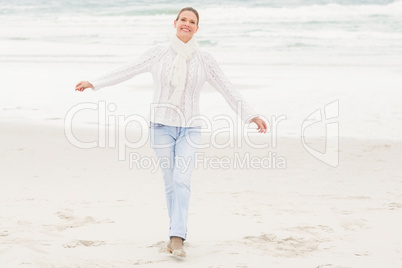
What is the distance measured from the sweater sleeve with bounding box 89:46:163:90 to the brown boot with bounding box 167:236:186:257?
1150mm

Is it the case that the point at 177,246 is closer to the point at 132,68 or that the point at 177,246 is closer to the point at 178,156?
the point at 178,156

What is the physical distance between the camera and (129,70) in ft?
14.5

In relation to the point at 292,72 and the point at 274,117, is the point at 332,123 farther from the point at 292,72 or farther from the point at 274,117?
the point at 292,72

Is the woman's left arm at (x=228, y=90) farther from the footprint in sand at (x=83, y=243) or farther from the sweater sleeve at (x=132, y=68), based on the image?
the footprint in sand at (x=83, y=243)

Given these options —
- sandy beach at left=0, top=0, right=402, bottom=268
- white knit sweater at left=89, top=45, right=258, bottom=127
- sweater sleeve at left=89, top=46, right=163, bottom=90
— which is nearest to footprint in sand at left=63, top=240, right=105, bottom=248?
sandy beach at left=0, top=0, right=402, bottom=268

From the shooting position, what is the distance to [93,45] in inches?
984

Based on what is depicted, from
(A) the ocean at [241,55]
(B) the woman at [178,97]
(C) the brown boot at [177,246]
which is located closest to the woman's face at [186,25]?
(B) the woman at [178,97]

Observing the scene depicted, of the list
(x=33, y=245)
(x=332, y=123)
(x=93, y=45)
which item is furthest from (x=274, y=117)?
(x=93, y=45)

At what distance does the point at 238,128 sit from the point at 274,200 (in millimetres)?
3503

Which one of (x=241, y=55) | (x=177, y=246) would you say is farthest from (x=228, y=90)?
(x=241, y=55)

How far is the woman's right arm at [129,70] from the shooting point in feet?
14.4

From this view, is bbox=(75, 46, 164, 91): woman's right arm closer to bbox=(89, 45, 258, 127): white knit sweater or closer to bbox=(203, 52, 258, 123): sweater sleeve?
bbox=(89, 45, 258, 127): white knit sweater

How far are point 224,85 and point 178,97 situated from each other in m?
0.38

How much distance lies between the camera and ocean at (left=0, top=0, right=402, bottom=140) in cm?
1098
